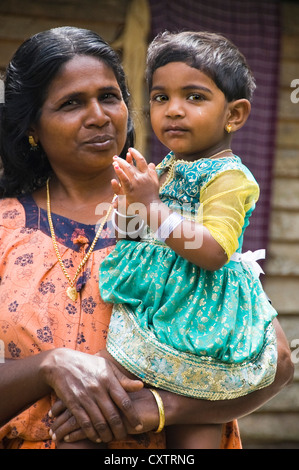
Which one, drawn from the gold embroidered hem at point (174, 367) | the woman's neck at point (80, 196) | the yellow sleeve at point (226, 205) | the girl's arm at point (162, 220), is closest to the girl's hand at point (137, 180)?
the girl's arm at point (162, 220)

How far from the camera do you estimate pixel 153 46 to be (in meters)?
2.41

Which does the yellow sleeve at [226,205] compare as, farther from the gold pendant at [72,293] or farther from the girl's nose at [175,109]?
the gold pendant at [72,293]

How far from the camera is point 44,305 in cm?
236

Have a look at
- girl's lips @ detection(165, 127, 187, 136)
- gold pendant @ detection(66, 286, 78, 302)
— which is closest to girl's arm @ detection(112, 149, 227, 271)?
girl's lips @ detection(165, 127, 187, 136)

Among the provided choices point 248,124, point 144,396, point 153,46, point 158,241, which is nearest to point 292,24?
point 248,124

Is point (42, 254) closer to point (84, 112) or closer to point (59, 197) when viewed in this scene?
point (59, 197)

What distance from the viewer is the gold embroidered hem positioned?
217 centimetres

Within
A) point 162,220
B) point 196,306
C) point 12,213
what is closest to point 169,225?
point 162,220

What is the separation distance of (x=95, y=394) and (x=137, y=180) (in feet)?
2.20

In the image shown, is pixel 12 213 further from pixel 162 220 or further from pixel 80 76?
pixel 162 220

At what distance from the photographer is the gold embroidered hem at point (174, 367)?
7.13 feet

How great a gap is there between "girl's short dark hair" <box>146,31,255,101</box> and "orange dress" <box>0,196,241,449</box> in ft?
2.15

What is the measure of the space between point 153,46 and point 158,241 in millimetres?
686

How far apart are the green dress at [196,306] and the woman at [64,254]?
9 cm
